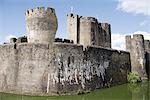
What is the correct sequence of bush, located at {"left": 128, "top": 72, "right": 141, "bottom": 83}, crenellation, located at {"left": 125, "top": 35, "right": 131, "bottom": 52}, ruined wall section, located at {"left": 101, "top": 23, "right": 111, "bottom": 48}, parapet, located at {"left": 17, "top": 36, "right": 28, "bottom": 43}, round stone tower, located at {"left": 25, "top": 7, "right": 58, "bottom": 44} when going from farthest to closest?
ruined wall section, located at {"left": 101, "top": 23, "right": 111, "bottom": 48}
crenellation, located at {"left": 125, "top": 35, "right": 131, "bottom": 52}
bush, located at {"left": 128, "top": 72, "right": 141, "bottom": 83}
parapet, located at {"left": 17, "top": 36, "right": 28, "bottom": 43}
round stone tower, located at {"left": 25, "top": 7, "right": 58, "bottom": 44}

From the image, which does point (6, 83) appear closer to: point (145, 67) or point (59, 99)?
point (59, 99)

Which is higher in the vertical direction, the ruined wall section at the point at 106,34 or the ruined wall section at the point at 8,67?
the ruined wall section at the point at 106,34

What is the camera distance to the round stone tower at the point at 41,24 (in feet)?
64.1

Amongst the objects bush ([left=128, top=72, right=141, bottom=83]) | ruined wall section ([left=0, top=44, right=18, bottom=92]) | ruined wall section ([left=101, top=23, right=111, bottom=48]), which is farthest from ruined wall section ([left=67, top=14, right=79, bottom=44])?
ruined wall section ([left=0, top=44, right=18, bottom=92])

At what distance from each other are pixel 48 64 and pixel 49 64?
2.1 inches

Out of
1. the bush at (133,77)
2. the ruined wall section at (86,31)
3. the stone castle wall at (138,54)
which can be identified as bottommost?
the bush at (133,77)

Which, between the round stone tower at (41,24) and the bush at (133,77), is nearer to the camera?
the round stone tower at (41,24)

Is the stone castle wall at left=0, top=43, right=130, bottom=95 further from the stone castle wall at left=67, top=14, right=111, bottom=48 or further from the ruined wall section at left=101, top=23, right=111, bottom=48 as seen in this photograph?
the ruined wall section at left=101, top=23, right=111, bottom=48

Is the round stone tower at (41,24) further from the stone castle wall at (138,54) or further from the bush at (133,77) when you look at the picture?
the stone castle wall at (138,54)

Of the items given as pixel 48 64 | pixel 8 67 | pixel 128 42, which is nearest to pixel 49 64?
pixel 48 64

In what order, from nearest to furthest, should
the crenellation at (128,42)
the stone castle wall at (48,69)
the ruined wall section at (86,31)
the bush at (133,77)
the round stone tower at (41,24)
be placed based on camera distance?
the stone castle wall at (48,69)
the round stone tower at (41,24)
the bush at (133,77)
the ruined wall section at (86,31)
the crenellation at (128,42)

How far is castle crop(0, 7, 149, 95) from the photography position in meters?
17.9

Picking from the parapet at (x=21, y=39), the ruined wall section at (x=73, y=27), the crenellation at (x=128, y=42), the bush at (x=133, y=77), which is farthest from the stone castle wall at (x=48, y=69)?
the crenellation at (x=128, y=42)

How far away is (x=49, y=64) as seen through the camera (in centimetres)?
1786
